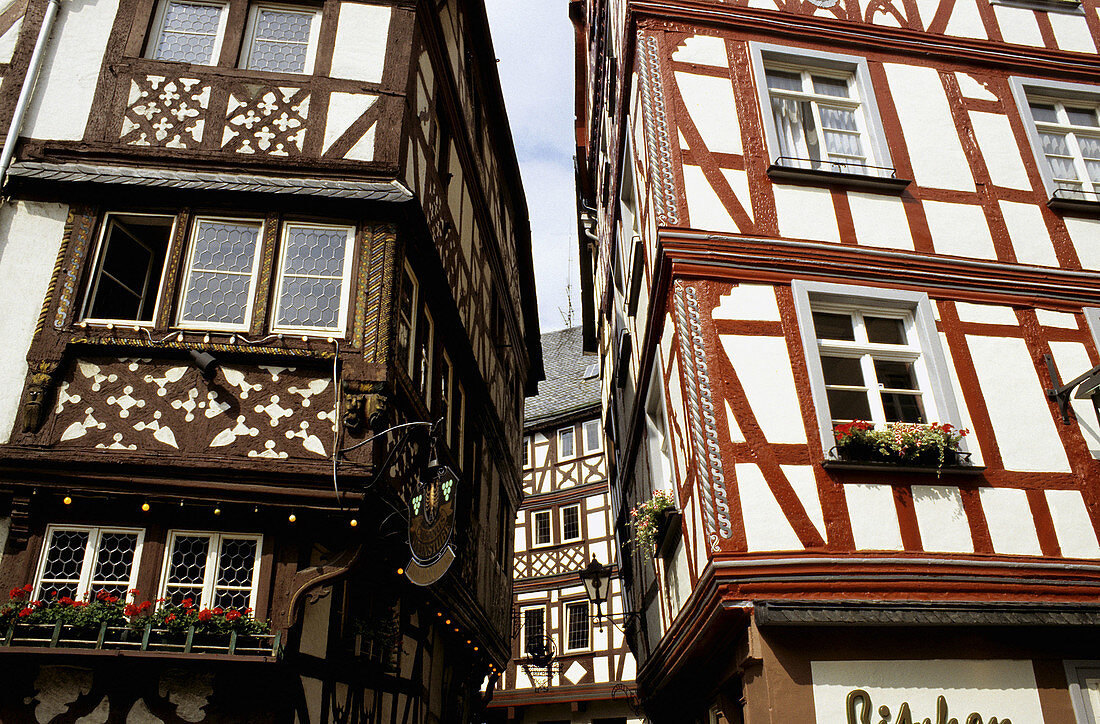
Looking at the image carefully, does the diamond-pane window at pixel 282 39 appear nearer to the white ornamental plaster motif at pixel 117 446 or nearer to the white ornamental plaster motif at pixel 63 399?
the white ornamental plaster motif at pixel 63 399

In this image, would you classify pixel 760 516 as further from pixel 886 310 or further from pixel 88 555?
pixel 88 555

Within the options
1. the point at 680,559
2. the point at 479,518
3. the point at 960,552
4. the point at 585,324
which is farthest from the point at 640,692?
the point at 585,324

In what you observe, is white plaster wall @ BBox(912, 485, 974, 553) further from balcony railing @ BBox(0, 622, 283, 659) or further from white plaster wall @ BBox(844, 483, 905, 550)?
balcony railing @ BBox(0, 622, 283, 659)

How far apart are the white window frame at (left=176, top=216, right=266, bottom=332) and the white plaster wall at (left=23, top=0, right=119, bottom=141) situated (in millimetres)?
1678

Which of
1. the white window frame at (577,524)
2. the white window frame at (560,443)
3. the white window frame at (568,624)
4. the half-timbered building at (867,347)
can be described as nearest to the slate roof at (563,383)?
the white window frame at (560,443)

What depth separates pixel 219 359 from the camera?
749cm

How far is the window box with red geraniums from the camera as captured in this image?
6.79 m

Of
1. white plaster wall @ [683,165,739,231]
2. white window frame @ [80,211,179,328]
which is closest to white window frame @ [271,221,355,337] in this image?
white window frame @ [80,211,179,328]

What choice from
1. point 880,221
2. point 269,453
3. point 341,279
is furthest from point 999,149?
point 269,453

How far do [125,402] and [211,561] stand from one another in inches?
62.9

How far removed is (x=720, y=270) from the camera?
7.59 m

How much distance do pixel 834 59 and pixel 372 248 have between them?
5357mm

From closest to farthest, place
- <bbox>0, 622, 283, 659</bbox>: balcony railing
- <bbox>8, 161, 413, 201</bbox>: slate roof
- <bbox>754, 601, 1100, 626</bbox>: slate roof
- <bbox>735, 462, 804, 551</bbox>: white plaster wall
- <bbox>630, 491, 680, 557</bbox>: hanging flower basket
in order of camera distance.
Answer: <bbox>754, 601, 1100, 626</bbox>: slate roof
<bbox>0, 622, 283, 659</bbox>: balcony railing
<bbox>735, 462, 804, 551</bbox>: white plaster wall
<bbox>8, 161, 413, 201</bbox>: slate roof
<bbox>630, 491, 680, 557</bbox>: hanging flower basket

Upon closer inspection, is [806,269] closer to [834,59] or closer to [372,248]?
[834,59]
